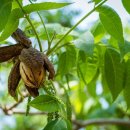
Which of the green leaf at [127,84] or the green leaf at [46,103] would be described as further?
the green leaf at [127,84]

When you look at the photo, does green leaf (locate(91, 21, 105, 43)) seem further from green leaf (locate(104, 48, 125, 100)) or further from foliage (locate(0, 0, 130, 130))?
green leaf (locate(104, 48, 125, 100))

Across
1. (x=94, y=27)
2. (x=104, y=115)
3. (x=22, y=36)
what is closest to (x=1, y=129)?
(x=104, y=115)

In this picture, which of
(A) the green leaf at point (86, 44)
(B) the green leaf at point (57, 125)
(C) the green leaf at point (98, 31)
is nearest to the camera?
(B) the green leaf at point (57, 125)

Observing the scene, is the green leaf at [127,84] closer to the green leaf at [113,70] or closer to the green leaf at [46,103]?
the green leaf at [113,70]

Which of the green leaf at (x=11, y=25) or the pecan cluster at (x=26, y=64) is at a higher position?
the green leaf at (x=11, y=25)

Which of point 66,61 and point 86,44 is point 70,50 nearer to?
point 66,61

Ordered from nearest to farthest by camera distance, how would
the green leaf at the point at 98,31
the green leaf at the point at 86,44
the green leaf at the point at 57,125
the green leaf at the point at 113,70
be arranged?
the green leaf at the point at 57,125
the green leaf at the point at 86,44
the green leaf at the point at 113,70
the green leaf at the point at 98,31

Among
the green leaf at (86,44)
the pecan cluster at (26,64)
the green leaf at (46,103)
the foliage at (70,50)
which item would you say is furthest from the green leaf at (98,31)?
the green leaf at (46,103)

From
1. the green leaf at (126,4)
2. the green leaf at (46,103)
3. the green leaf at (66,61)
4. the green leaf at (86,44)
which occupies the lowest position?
the green leaf at (46,103)
